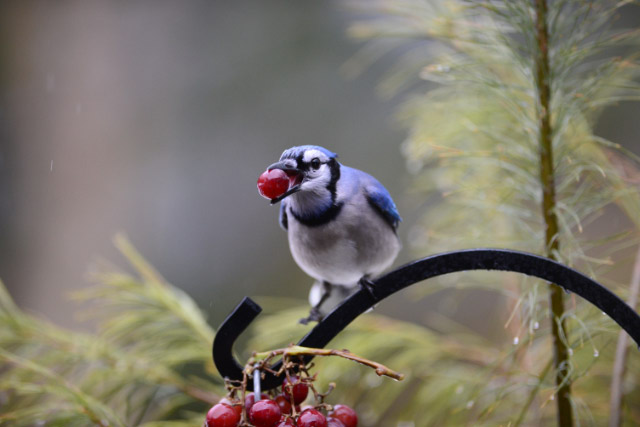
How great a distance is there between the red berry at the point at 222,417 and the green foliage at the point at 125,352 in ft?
0.93

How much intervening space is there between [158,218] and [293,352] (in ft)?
5.11

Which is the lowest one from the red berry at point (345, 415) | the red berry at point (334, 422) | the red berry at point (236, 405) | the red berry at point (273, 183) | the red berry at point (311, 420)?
the red berry at point (345, 415)

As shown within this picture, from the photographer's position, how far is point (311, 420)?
0.44 metres

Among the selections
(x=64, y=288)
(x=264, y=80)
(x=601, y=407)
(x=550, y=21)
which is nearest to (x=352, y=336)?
(x=601, y=407)

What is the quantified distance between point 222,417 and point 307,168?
246mm

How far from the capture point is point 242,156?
5.27ft

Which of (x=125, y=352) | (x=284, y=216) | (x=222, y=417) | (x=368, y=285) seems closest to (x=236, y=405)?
(x=222, y=417)

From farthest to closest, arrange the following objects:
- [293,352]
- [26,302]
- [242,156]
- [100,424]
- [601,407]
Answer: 1. [26,302]
2. [242,156]
3. [601,407]
4. [100,424]
5. [293,352]

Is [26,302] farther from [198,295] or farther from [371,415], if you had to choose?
[371,415]

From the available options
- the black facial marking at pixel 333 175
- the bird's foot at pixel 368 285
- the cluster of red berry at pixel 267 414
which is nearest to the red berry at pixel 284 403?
the cluster of red berry at pixel 267 414

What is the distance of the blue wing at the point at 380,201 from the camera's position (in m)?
0.67

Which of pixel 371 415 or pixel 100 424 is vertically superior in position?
pixel 100 424

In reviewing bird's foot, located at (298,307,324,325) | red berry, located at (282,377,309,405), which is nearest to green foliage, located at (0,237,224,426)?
bird's foot, located at (298,307,324,325)

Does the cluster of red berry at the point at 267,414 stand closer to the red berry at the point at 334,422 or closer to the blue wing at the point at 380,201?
the red berry at the point at 334,422
